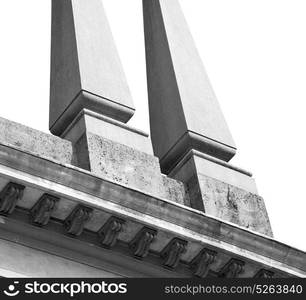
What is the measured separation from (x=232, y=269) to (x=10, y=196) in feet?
14.5

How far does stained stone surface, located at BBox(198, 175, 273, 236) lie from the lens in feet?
83.6

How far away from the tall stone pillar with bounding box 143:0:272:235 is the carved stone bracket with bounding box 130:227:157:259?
1.77 m

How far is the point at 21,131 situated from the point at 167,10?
6216 millimetres

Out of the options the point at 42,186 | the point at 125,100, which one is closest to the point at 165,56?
the point at 125,100

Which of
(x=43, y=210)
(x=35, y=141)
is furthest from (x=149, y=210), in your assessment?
(x=35, y=141)

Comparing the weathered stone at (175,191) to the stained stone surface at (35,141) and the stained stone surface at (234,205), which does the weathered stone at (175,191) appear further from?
the stained stone surface at (35,141)

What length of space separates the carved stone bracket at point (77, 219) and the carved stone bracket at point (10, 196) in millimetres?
1010

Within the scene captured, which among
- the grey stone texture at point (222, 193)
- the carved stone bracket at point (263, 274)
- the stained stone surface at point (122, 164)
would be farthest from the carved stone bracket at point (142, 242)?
the carved stone bracket at point (263, 274)

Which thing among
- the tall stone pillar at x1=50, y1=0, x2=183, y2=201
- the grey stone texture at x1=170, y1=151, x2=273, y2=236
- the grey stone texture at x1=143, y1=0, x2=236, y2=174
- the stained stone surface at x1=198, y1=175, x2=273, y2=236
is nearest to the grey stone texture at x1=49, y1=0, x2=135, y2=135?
the tall stone pillar at x1=50, y1=0, x2=183, y2=201

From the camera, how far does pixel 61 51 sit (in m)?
27.1

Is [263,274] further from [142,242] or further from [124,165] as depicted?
[124,165]

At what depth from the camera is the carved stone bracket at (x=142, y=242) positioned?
23.7 metres

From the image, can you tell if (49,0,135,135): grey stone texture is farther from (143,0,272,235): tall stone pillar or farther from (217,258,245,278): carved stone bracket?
(217,258,245,278): carved stone bracket

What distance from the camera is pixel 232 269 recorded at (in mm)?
24688
